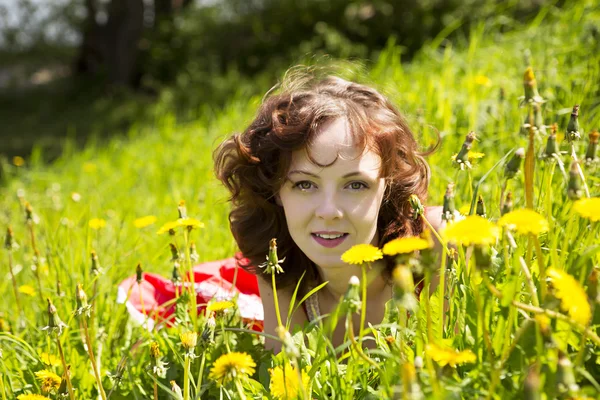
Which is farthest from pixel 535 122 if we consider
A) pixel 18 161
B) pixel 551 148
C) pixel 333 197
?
pixel 18 161

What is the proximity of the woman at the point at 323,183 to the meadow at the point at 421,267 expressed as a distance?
0.16 metres

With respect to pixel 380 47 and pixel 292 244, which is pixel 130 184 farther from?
pixel 380 47

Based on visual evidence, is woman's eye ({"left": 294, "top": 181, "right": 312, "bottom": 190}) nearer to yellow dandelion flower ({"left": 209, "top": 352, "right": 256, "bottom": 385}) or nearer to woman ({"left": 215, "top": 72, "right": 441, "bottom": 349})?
woman ({"left": 215, "top": 72, "right": 441, "bottom": 349})

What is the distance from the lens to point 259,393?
1289 millimetres

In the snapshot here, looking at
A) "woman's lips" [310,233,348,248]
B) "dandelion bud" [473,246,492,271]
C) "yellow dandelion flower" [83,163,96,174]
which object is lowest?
"dandelion bud" [473,246,492,271]

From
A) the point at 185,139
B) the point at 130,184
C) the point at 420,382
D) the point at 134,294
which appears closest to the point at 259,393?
the point at 420,382

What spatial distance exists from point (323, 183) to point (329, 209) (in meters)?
0.08

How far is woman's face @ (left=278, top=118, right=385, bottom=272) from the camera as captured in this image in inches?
64.5

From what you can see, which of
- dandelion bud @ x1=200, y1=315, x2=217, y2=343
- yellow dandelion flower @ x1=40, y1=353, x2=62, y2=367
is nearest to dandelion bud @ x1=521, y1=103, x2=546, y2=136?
dandelion bud @ x1=200, y1=315, x2=217, y2=343

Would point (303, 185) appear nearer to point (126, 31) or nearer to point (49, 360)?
point (49, 360)

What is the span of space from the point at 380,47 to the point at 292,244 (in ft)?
18.8

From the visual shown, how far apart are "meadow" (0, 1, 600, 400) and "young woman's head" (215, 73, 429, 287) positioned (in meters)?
0.18

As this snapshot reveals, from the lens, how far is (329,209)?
1.61 metres

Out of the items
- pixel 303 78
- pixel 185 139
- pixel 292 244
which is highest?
pixel 185 139
